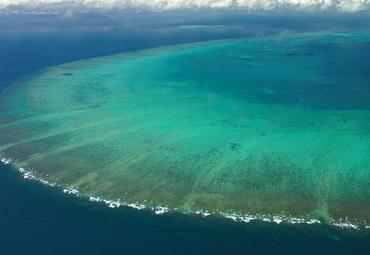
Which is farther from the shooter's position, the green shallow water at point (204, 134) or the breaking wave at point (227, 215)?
the green shallow water at point (204, 134)

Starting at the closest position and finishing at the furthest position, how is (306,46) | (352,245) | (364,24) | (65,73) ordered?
1. (352,245)
2. (65,73)
3. (306,46)
4. (364,24)

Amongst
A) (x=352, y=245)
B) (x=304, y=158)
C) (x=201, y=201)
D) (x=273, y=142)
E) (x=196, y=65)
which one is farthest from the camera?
(x=196, y=65)

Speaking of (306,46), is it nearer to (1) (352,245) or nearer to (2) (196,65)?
(2) (196,65)

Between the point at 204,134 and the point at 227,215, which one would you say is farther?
the point at 204,134

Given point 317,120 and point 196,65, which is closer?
point 317,120

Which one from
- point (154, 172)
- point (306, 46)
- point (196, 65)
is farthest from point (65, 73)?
point (306, 46)

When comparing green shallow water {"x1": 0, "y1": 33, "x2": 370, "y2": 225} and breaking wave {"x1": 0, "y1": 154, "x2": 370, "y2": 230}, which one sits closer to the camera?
breaking wave {"x1": 0, "y1": 154, "x2": 370, "y2": 230}
